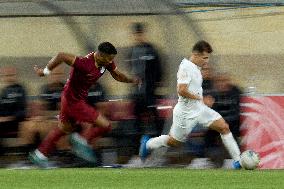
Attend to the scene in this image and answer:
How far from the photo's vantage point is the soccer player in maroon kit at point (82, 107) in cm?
1755

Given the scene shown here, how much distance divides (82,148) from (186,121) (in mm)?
1619

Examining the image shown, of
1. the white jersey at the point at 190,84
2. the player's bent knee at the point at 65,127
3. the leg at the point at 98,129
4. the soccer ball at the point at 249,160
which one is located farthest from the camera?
the player's bent knee at the point at 65,127

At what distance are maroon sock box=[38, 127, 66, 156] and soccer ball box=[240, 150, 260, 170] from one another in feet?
9.24

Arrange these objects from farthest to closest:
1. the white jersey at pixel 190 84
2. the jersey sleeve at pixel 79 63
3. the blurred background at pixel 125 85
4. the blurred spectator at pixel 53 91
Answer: the blurred spectator at pixel 53 91, the blurred background at pixel 125 85, the jersey sleeve at pixel 79 63, the white jersey at pixel 190 84

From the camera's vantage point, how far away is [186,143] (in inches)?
734

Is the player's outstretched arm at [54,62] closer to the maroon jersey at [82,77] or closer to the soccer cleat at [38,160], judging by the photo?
the maroon jersey at [82,77]

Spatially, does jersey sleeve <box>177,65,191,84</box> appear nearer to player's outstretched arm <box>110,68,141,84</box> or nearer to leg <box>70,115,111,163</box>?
player's outstretched arm <box>110,68,141,84</box>

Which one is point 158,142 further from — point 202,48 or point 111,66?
point 202,48

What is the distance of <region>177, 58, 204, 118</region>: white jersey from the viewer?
1688 centimetres

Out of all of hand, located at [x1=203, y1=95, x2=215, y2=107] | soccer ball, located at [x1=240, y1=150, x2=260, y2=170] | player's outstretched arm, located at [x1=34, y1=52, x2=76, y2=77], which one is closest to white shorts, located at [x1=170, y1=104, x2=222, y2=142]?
soccer ball, located at [x1=240, y1=150, x2=260, y2=170]

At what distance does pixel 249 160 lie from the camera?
55.0 ft

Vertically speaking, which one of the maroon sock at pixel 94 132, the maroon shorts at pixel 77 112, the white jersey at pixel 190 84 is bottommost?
the maroon sock at pixel 94 132

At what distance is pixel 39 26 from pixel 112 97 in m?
1.69

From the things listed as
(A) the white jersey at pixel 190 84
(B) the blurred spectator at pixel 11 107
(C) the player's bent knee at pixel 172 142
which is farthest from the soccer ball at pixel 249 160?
(B) the blurred spectator at pixel 11 107
